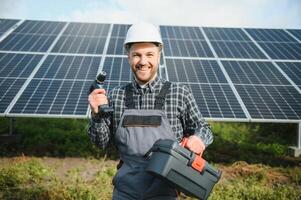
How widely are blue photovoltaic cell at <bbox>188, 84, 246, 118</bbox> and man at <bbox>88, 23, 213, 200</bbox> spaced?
18.9 feet

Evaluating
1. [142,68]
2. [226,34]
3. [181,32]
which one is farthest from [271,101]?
[142,68]

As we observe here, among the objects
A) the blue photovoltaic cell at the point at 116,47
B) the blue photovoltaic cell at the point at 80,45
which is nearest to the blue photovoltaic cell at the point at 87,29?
the blue photovoltaic cell at the point at 80,45

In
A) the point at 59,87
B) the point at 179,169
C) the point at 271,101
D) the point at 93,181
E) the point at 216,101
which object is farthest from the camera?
the point at 59,87

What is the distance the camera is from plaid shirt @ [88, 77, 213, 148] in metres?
3.00

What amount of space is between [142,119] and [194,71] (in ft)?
27.3

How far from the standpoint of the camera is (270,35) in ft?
49.5

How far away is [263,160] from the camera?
1011cm

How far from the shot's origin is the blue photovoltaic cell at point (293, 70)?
10805 millimetres

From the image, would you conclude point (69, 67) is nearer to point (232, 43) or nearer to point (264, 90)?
point (264, 90)

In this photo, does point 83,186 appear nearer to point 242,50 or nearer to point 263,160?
point 263,160

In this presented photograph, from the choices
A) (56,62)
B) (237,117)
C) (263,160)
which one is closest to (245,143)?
(263,160)

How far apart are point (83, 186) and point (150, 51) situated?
15.9ft

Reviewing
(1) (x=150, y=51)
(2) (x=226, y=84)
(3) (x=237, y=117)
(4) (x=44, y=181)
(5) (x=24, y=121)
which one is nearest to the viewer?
(1) (x=150, y=51)

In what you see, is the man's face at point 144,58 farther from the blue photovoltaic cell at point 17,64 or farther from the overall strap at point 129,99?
the blue photovoltaic cell at point 17,64
